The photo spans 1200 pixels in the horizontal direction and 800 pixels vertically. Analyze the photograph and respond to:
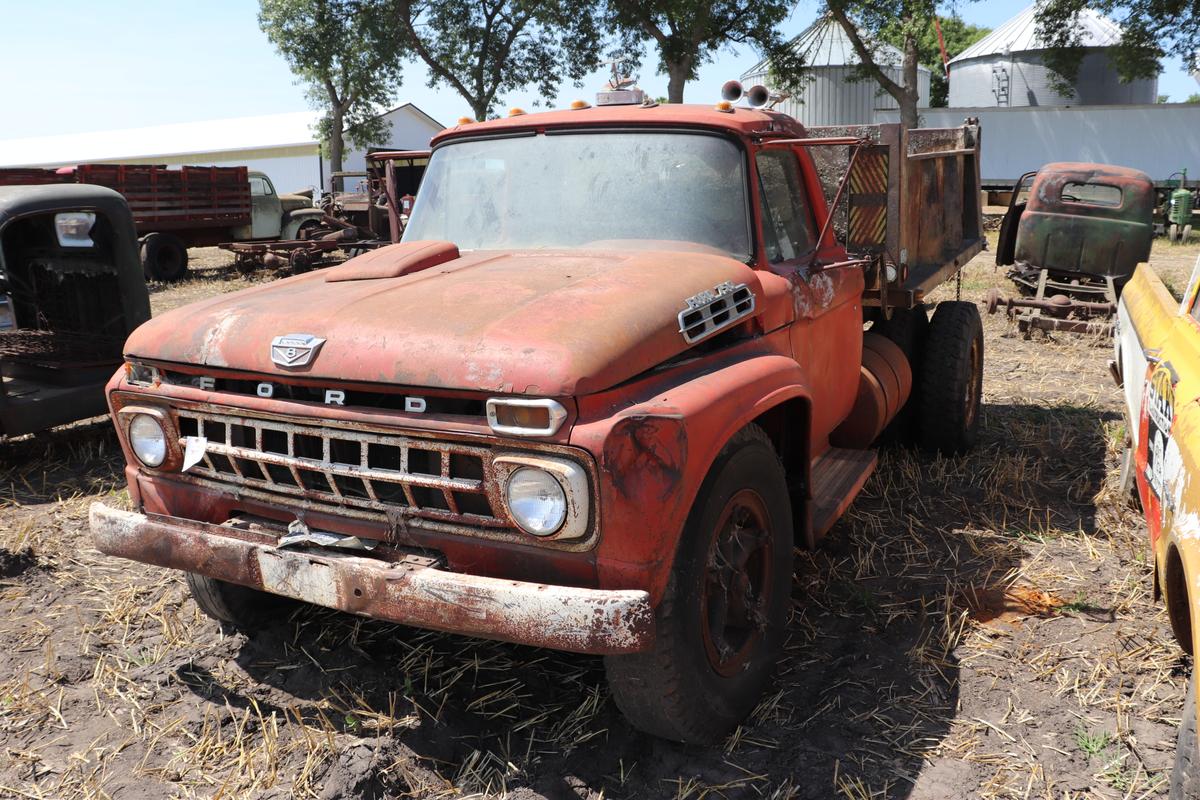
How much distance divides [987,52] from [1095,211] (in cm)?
2824

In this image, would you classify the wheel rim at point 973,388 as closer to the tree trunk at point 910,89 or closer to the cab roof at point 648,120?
the cab roof at point 648,120

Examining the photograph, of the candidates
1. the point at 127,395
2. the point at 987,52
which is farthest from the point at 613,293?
the point at 987,52

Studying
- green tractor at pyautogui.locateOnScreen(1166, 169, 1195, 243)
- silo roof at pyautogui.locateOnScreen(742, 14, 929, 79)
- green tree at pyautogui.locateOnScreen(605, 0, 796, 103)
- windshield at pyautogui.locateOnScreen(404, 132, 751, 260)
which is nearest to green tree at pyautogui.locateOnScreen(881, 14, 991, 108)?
silo roof at pyautogui.locateOnScreen(742, 14, 929, 79)

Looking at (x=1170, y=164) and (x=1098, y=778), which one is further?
(x=1170, y=164)

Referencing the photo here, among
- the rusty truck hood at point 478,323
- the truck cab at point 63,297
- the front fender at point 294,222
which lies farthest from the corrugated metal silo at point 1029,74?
the rusty truck hood at point 478,323

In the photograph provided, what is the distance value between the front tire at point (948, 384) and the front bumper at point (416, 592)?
3793mm

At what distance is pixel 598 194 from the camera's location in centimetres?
405

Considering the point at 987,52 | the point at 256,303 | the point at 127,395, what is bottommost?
the point at 127,395

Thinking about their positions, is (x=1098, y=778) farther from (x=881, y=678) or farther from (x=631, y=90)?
(x=631, y=90)

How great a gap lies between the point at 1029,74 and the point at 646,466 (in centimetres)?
3637

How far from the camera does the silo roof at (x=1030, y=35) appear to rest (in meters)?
32.1

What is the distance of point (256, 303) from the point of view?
3.42m

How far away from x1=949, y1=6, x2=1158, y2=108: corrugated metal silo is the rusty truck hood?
108 ft

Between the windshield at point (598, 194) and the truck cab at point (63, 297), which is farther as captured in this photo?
the truck cab at point (63, 297)
